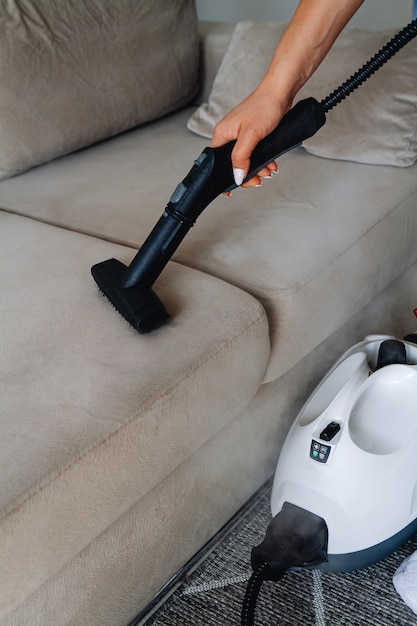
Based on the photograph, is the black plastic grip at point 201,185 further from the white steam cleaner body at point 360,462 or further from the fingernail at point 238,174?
the white steam cleaner body at point 360,462

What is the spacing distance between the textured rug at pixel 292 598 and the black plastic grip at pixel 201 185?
50 centimetres

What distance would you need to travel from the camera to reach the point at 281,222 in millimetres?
1245

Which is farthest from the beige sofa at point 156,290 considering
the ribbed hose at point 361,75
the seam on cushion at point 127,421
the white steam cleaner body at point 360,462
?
the ribbed hose at point 361,75

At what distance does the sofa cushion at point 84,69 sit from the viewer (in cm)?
148

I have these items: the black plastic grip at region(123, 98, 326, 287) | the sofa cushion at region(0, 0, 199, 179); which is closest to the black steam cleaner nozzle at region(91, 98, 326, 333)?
the black plastic grip at region(123, 98, 326, 287)

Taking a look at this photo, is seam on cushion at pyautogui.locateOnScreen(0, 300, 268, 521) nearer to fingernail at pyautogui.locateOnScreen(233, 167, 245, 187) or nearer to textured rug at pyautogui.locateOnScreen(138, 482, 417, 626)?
fingernail at pyautogui.locateOnScreen(233, 167, 245, 187)

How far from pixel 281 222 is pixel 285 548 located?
58 cm

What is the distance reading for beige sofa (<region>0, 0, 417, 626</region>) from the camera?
2.65 ft

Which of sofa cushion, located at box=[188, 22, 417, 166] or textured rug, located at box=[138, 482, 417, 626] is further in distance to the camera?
sofa cushion, located at box=[188, 22, 417, 166]

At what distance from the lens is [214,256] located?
3.86 ft

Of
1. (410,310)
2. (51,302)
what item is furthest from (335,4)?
(410,310)

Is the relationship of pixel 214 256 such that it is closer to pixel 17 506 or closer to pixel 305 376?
pixel 305 376

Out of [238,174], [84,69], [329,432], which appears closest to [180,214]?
[238,174]

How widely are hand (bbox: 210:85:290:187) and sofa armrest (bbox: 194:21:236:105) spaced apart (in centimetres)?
93
